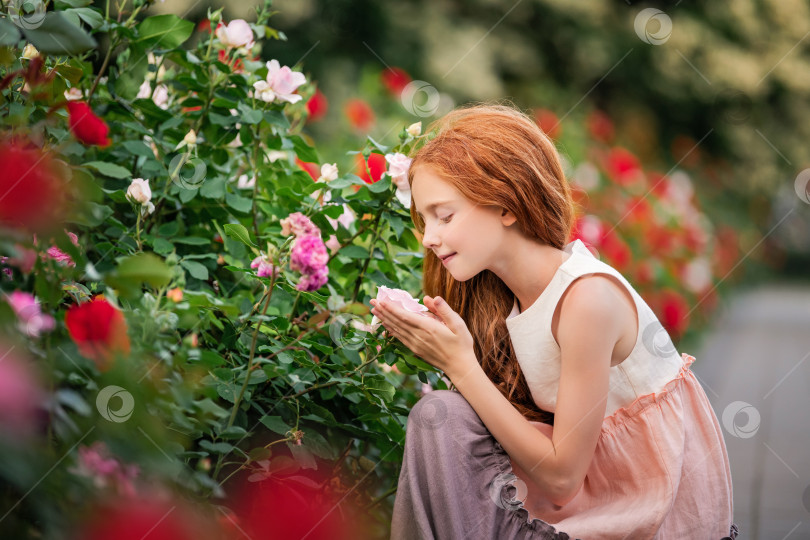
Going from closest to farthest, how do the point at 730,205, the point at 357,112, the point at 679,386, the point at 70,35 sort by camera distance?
the point at 70,35 → the point at 679,386 → the point at 357,112 → the point at 730,205

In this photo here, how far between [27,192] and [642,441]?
1.13 metres

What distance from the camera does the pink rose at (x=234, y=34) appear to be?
5.57 feet

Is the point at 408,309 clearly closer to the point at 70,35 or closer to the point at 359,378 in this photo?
the point at 359,378

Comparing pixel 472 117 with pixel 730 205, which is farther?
pixel 730 205

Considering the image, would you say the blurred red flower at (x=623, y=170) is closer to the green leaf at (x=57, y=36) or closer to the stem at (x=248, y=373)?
the stem at (x=248, y=373)

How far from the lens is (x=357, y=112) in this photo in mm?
3525

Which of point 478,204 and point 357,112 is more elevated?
point 478,204

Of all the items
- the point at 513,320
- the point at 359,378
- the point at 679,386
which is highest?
the point at 679,386

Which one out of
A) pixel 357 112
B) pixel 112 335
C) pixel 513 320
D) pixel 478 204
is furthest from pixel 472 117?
pixel 357 112

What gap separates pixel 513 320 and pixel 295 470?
1.63 feet

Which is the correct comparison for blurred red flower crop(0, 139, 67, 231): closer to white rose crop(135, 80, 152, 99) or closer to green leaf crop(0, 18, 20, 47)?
green leaf crop(0, 18, 20, 47)

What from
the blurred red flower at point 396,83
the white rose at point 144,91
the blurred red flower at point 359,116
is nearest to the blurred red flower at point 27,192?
the white rose at point 144,91

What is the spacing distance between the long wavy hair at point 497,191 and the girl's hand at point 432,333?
8.4 inches

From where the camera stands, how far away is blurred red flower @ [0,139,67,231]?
78 cm
